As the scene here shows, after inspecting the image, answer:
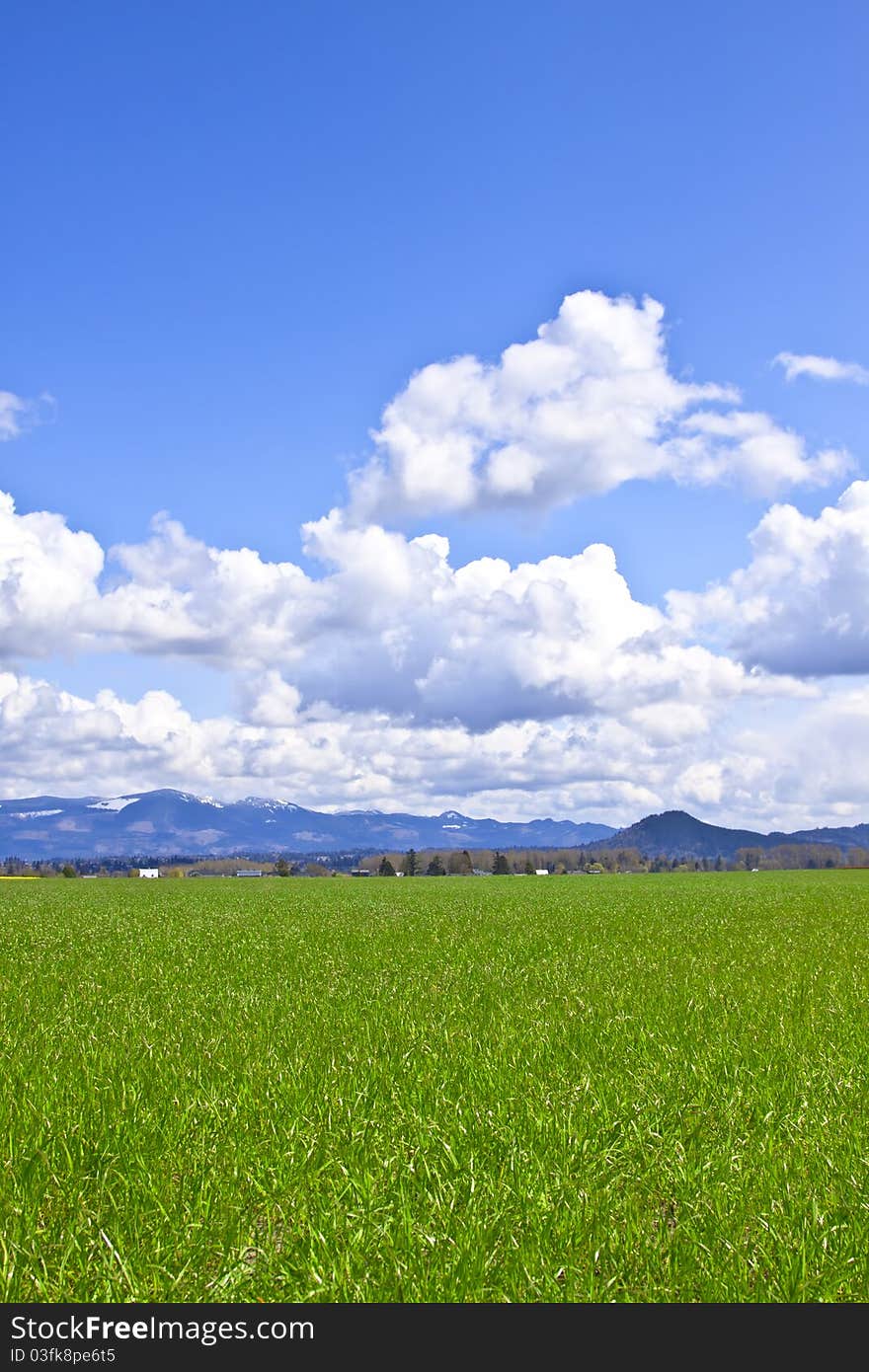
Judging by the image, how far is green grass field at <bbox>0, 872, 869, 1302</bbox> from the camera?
17.2 ft

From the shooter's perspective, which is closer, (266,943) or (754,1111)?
(754,1111)

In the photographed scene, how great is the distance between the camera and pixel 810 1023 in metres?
12.5

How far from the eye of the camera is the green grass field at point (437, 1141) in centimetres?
524

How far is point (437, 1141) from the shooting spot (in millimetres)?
7246

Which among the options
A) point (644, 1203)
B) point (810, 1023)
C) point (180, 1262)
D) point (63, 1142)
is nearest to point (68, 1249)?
point (180, 1262)

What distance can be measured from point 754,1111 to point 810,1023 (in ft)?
16.0
